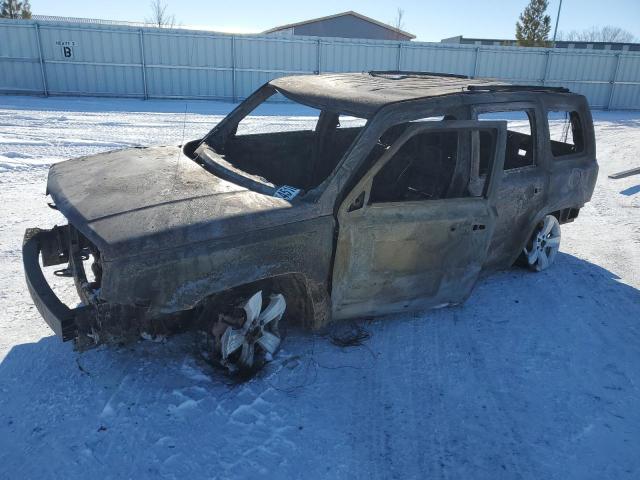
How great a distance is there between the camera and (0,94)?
15.8m

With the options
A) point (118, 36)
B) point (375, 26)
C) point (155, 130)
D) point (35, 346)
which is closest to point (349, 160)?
point (35, 346)

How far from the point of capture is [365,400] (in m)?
3.17

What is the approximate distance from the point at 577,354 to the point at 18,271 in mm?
4587

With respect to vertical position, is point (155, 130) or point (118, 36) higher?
point (118, 36)

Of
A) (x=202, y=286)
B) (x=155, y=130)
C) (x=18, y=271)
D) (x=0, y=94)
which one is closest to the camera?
(x=202, y=286)

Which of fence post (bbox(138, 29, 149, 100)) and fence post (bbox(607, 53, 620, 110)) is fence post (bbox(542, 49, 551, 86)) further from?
fence post (bbox(138, 29, 149, 100))

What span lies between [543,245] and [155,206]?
3764 millimetres

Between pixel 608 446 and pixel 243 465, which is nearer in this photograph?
A: pixel 243 465

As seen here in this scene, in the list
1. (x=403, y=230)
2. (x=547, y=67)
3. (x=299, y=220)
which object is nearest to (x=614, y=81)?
(x=547, y=67)

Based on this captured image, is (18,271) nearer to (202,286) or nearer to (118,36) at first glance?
(202,286)

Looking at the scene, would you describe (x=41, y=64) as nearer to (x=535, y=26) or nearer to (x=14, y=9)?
(x=14, y=9)

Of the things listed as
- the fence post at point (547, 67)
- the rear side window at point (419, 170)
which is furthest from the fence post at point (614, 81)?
the rear side window at point (419, 170)

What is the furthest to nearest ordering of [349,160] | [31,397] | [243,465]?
[349,160], [31,397], [243,465]

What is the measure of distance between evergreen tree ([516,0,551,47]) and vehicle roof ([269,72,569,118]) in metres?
27.5
